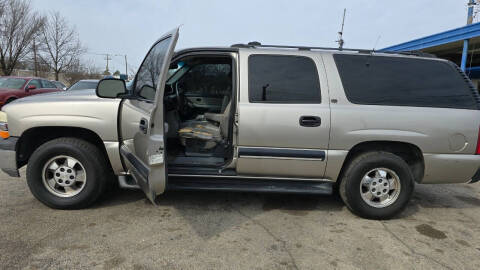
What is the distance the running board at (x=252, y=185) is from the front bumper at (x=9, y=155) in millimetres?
1695

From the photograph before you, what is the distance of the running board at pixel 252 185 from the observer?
315 cm

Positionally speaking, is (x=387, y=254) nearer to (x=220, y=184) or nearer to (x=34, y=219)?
(x=220, y=184)

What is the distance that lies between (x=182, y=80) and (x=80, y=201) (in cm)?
210

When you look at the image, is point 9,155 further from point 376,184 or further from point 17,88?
point 17,88

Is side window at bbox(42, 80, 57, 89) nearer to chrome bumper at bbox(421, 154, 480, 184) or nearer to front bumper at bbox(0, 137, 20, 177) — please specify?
front bumper at bbox(0, 137, 20, 177)

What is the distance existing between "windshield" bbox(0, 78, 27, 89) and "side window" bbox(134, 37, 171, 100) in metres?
9.89

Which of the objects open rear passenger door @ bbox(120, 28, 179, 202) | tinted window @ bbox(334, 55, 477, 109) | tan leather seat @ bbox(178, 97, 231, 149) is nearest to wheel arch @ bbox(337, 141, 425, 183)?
tinted window @ bbox(334, 55, 477, 109)

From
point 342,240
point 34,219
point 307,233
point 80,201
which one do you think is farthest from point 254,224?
point 34,219

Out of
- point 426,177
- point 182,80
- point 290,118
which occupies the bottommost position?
point 426,177

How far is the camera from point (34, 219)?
2.97 metres

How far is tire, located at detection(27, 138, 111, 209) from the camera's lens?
3055mm

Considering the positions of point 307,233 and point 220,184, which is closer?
point 307,233

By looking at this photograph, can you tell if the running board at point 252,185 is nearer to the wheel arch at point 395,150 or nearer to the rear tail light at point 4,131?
the wheel arch at point 395,150

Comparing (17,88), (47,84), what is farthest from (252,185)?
(47,84)
